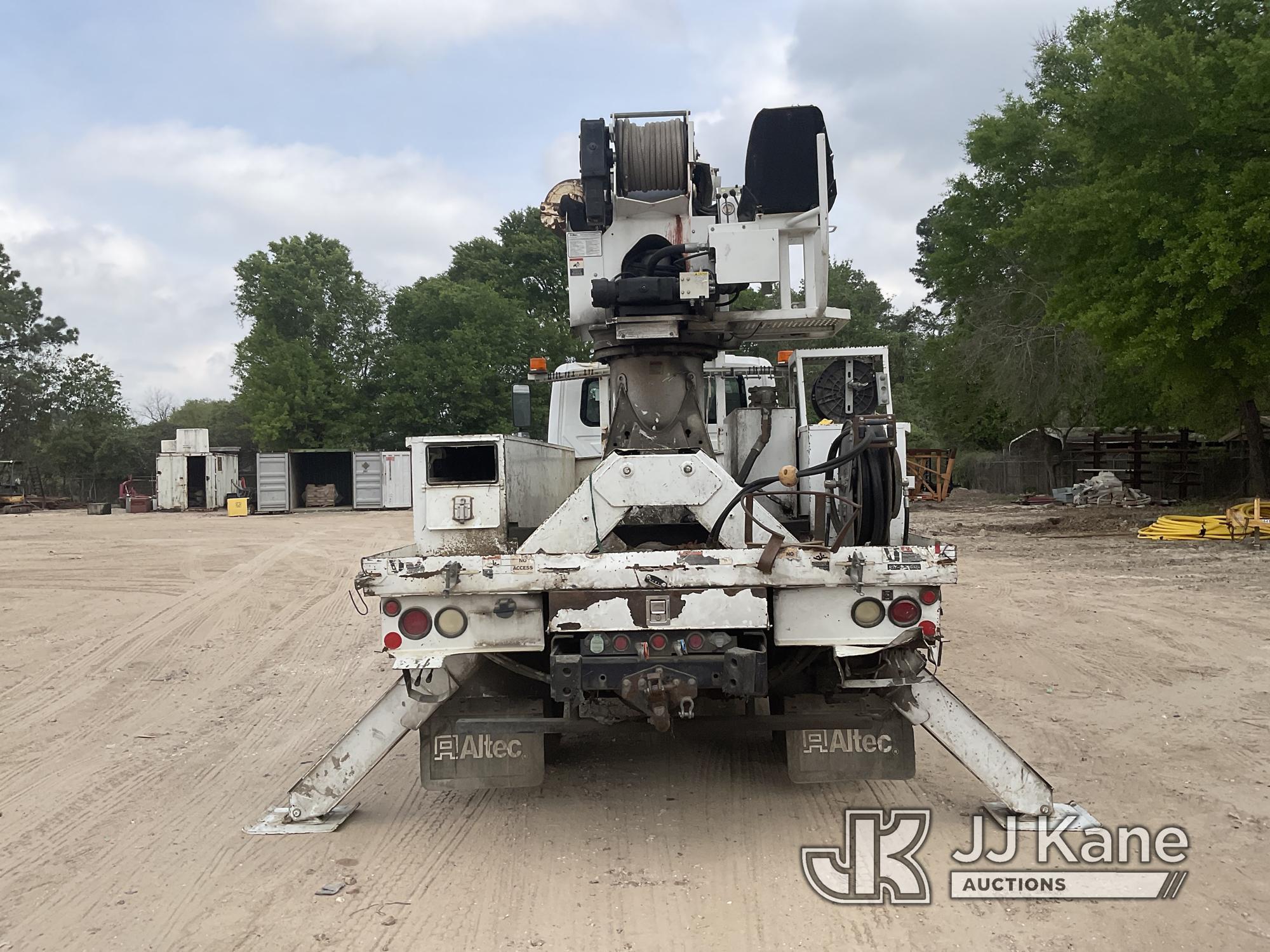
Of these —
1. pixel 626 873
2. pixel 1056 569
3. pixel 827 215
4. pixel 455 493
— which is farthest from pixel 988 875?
pixel 1056 569

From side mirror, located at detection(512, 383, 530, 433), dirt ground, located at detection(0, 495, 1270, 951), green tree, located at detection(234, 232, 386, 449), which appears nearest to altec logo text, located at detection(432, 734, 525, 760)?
dirt ground, located at detection(0, 495, 1270, 951)

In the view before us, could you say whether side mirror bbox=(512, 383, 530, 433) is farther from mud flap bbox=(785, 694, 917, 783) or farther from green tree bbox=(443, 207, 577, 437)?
green tree bbox=(443, 207, 577, 437)

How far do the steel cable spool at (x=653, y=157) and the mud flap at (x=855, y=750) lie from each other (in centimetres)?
275

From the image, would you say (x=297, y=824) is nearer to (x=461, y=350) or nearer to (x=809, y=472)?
(x=809, y=472)

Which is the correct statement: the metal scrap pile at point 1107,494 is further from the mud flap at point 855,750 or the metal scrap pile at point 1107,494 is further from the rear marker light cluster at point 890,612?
the rear marker light cluster at point 890,612

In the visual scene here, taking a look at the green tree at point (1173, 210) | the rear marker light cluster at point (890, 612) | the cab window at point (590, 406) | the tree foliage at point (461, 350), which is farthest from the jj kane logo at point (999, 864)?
the tree foliage at point (461, 350)

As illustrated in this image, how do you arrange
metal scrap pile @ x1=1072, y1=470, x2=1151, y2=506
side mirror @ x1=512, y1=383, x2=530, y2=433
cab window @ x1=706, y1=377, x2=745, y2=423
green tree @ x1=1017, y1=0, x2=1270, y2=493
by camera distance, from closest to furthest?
cab window @ x1=706, y1=377, x2=745, y2=423 < side mirror @ x1=512, y1=383, x2=530, y2=433 < green tree @ x1=1017, y1=0, x2=1270, y2=493 < metal scrap pile @ x1=1072, y1=470, x2=1151, y2=506

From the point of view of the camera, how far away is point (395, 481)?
3831 centimetres

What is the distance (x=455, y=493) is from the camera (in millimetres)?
4699

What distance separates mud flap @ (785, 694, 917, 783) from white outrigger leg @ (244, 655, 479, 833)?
1.51 meters

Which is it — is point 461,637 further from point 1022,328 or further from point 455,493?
point 1022,328

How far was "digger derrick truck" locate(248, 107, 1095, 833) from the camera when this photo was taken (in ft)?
14.0

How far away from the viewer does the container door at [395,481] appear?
3800 centimetres

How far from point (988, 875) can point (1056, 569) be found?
450 inches
